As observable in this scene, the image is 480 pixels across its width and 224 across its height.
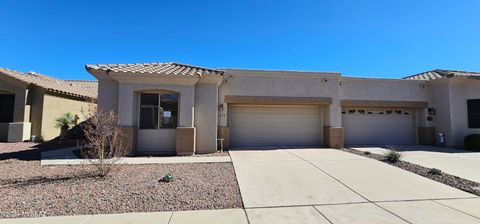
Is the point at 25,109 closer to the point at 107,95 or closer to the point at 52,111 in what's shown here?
the point at 52,111

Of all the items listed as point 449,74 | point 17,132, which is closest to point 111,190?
point 17,132

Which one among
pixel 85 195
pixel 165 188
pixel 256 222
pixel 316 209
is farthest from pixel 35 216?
pixel 316 209

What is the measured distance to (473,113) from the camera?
14859mm

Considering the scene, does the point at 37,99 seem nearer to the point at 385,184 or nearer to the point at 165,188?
the point at 165,188

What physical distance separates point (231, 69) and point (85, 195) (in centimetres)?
954

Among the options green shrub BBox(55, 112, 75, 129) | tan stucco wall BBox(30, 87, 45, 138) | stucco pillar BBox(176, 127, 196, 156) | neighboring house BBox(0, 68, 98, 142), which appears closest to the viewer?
stucco pillar BBox(176, 127, 196, 156)

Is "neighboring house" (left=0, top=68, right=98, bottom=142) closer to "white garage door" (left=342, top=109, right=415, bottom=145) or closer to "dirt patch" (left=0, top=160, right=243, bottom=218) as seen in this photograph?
"dirt patch" (left=0, top=160, right=243, bottom=218)

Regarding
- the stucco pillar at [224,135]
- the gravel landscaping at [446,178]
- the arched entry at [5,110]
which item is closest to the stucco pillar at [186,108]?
the stucco pillar at [224,135]

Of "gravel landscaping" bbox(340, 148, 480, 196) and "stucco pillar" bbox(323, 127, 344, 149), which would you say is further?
"stucco pillar" bbox(323, 127, 344, 149)

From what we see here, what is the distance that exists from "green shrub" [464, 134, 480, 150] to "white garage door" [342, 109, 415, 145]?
2631 mm

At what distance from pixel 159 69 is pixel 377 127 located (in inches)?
513

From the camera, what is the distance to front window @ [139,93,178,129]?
11633 mm

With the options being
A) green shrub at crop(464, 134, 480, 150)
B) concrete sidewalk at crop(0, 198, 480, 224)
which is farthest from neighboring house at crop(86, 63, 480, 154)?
concrete sidewalk at crop(0, 198, 480, 224)

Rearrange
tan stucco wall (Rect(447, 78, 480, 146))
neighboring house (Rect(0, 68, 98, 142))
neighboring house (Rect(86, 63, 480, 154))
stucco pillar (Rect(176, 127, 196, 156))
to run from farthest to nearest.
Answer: neighboring house (Rect(0, 68, 98, 142)) < tan stucco wall (Rect(447, 78, 480, 146)) < neighboring house (Rect(86, 63, 480, 154)) < stucco pillar (Rect(176, 127, 196, 156))
